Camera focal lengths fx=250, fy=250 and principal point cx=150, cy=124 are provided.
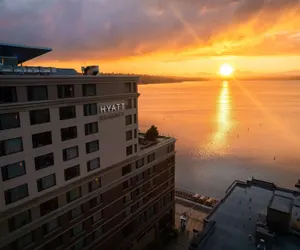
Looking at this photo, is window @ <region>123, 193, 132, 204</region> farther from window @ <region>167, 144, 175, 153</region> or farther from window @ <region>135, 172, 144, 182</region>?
window @ <region>167, 144, 175, 153</region>

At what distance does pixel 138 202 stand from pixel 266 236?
68.1 feet

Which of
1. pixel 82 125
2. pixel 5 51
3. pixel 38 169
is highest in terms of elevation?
pixel 5 51

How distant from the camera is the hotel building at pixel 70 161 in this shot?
2622 centimetres

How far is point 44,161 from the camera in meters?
29.0

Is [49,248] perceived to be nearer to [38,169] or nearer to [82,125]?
[38,169]

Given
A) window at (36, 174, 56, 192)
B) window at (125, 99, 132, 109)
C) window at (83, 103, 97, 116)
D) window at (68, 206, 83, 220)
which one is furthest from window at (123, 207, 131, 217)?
window at (83, 103, 97, 116)

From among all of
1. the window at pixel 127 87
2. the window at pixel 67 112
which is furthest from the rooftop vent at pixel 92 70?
the window at pixel 67 112

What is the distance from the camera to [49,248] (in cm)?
3045

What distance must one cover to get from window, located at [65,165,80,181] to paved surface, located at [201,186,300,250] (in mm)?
19074

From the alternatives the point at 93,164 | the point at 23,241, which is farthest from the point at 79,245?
the point at 93,164

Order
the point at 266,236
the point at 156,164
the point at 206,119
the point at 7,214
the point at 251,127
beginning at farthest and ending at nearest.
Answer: the point at 206,119
the point at 251,127
the point at 156,164
the point at 266,236
the point at 7,214

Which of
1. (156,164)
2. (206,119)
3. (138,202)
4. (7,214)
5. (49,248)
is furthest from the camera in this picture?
(206,119)

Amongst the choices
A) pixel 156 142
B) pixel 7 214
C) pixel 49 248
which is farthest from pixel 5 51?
pixel 156 142

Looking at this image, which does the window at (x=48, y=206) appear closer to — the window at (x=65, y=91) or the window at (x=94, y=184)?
the window at (x=94, y=184)
